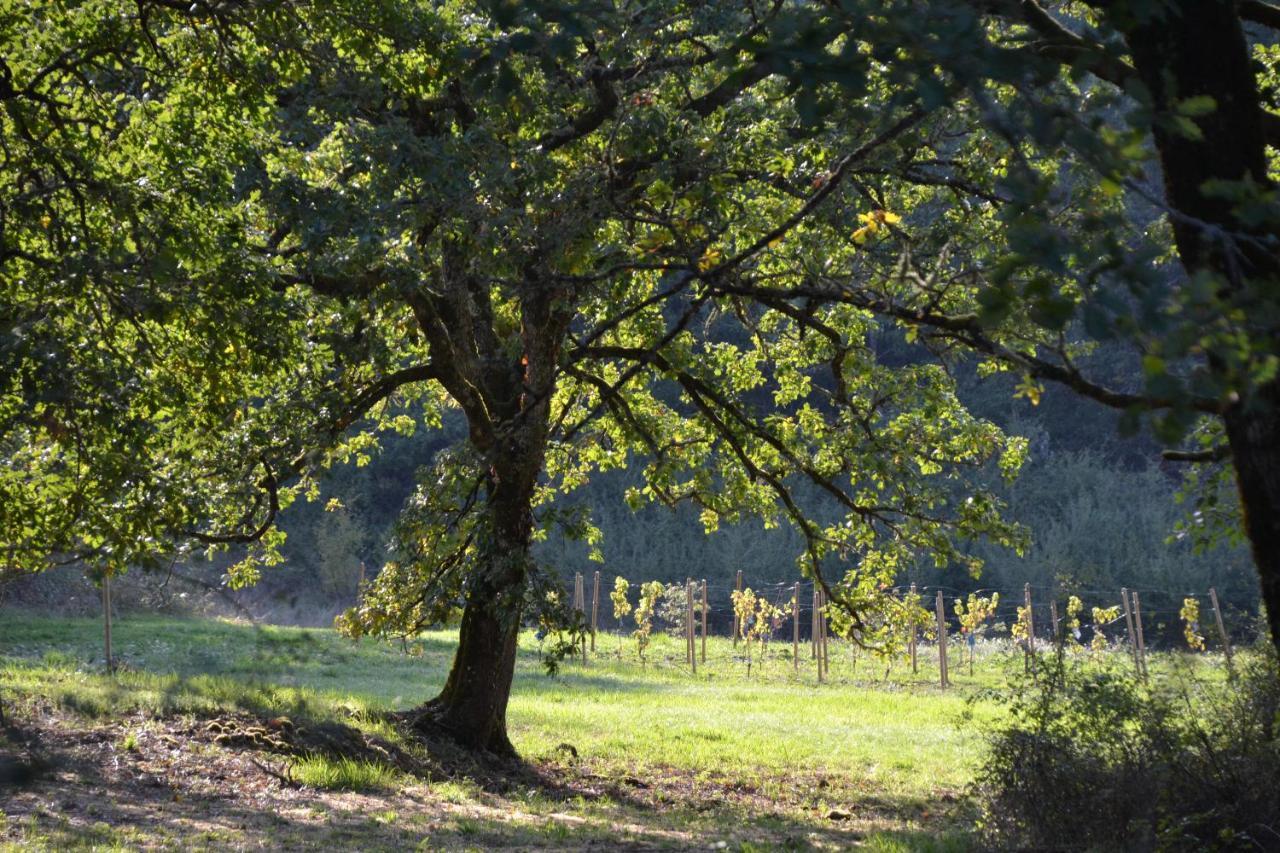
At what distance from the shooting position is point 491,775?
1062 cm

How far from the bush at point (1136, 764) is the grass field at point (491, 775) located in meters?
0.60

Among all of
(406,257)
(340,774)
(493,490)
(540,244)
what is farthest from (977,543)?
(540,244)

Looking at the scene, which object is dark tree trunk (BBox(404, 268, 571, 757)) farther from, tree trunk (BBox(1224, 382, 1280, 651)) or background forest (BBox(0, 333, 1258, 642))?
background forest (BBox(0, 333, 1258, 642))

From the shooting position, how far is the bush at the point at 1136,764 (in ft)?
19.0

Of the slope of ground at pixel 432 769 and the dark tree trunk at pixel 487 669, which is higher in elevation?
the dark tree trunk at pixel 487 669

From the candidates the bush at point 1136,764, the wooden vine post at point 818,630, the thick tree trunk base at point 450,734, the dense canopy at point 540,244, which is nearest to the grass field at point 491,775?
the thick tree trunk base at point 450,734

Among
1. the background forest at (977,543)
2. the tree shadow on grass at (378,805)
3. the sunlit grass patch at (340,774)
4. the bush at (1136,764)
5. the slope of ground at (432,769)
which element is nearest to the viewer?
the bush at (1136,764)

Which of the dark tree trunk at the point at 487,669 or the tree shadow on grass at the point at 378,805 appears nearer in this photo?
the tree shadow on grass at the point at 378,805

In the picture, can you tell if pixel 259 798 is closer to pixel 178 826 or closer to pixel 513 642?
pixel 178 826

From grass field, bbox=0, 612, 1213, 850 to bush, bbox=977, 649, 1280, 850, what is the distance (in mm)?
598

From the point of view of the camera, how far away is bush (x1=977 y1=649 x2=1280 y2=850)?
19.0 feet

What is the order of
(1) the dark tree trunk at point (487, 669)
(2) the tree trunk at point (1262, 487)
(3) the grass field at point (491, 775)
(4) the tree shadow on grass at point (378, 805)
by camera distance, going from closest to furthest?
(2) the tree trunk at point (1262, 487), (4) the tree shadow on grass at point (378, 805), (3) the grass field at point (491, 775), (1) the dark tree trunk at point (487, 669)

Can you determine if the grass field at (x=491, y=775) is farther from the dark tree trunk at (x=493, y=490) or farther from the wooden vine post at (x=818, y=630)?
the wooden vine post at (x=818, y=630)

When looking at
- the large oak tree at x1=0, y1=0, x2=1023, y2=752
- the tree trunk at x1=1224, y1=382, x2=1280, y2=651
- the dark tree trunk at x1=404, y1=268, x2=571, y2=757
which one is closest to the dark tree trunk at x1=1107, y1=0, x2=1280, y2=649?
the tree trunk at x1=1224, y1=382, x2=1280, y2=651
